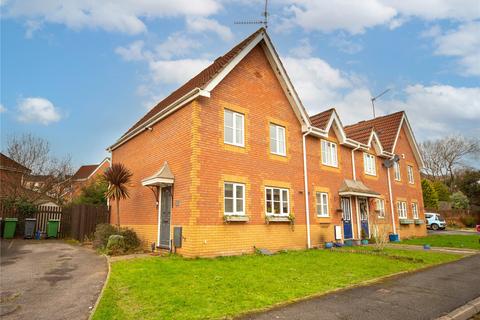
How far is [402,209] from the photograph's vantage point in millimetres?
24203

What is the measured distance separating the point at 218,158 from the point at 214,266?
4.19m

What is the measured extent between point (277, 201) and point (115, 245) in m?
6.93

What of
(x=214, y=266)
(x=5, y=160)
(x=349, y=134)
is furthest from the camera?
(x=5, y=160)

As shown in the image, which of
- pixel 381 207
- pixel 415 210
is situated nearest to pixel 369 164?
pixel 381 207

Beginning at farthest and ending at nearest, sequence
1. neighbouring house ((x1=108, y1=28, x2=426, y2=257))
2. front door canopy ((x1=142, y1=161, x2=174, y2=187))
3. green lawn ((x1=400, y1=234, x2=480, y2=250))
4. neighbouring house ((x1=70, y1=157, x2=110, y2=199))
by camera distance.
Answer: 1. neighbouring house ((x1=70, y1=157, x2=110, y2=199))
2. green lawn ((x1=400, y1=234, x2=480, y2=250))
3. front door canopy ((x1=142, y1=161, x2=174, y2=187))
4. neighbouring house ((x1=108, y1=28, x2=426, y2=257))

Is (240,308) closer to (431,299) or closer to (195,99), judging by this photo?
(431,299)

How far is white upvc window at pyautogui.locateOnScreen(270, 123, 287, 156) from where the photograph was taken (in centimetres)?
1461

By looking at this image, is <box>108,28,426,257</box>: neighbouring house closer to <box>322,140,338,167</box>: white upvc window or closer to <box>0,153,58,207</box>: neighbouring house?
<box>322,140,338,167</box>: white upvc window

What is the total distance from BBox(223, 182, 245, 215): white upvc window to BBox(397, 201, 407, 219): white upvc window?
1626 centimetres

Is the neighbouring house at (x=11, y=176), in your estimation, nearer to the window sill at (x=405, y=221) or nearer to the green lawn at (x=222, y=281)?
the green lawn at (x=222, y=281)

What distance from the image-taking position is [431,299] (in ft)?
22.2

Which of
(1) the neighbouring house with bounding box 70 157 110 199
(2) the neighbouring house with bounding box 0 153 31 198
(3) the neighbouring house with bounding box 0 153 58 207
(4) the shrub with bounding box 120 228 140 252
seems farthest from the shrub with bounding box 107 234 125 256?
(2) the neighbouring house with bounding box 0 153 31 198

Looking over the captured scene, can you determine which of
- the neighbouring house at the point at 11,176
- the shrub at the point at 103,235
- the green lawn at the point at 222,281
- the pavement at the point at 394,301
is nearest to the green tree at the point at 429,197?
the green lawn at the point at 222,281

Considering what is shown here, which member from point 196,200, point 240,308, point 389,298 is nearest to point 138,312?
point 240,308
